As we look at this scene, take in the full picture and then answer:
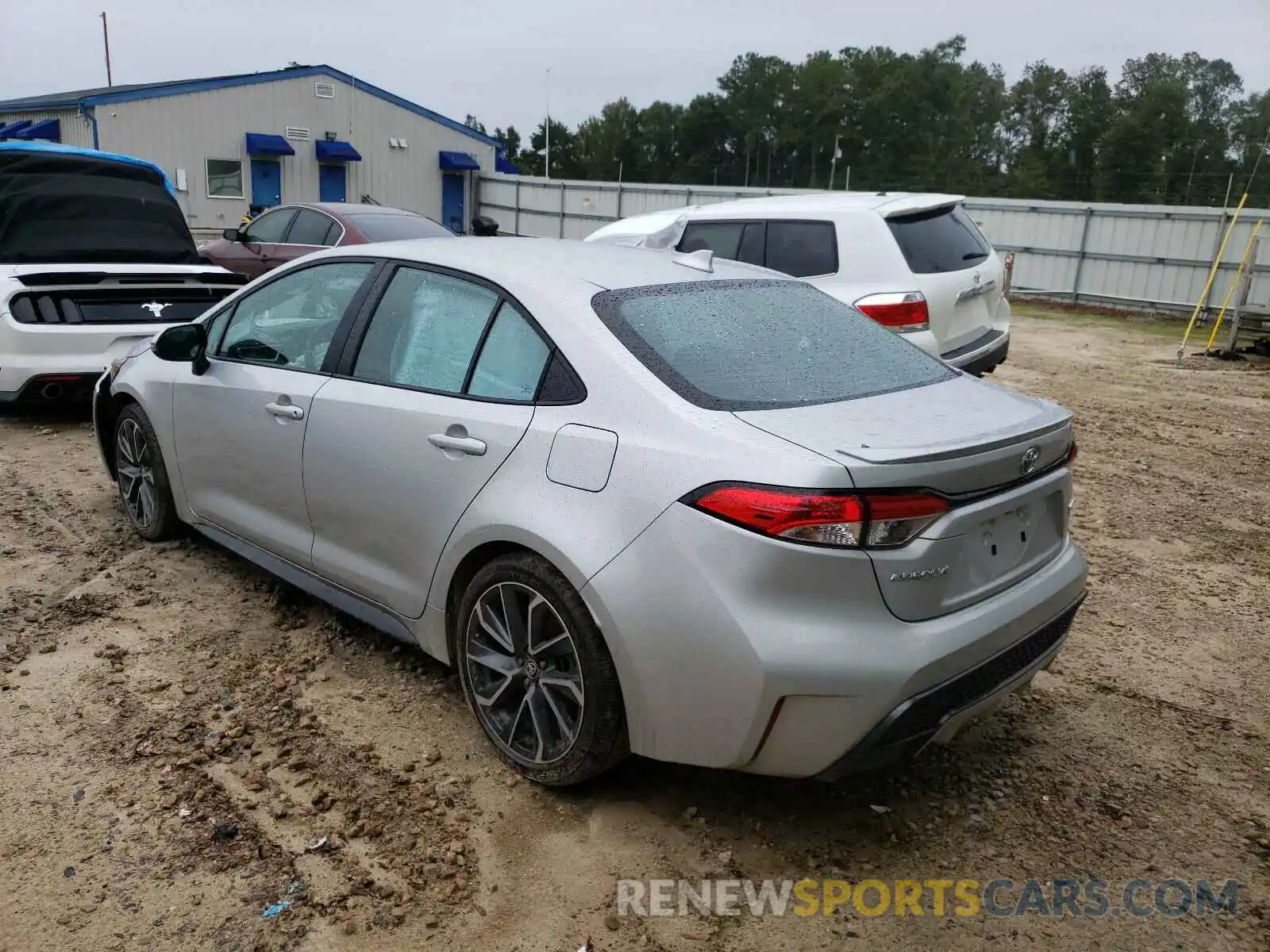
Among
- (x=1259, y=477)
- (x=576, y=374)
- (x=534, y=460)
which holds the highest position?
(x=576, y=374)

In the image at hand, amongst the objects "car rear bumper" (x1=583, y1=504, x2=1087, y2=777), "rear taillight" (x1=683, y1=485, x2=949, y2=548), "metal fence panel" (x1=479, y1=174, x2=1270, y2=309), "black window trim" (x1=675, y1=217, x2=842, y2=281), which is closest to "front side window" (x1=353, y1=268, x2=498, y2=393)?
"car rear bumper" (x1=583, y1=504, x2=1087, y2=777)

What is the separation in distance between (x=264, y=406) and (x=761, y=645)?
2387 mm

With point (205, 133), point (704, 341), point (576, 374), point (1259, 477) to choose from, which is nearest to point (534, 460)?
point (576, 374)

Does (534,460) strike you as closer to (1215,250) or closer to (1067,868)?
(1067,868)

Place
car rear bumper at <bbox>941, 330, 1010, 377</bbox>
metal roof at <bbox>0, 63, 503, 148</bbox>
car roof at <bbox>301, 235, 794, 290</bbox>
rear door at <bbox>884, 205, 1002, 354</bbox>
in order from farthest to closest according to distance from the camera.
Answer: metal roof at <bbox>0, 63, 503, 148</bbox>, car rear bumper at <bbox>941, 330, 1010, 377</bbox>, rear door at <bbox>884, 205, 1002, 354</bbox>, car roof at <bbox>301, 235, 794, 290</bbox>

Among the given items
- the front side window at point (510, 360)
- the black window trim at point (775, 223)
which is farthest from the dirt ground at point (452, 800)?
the black window trim at point (775, 223)

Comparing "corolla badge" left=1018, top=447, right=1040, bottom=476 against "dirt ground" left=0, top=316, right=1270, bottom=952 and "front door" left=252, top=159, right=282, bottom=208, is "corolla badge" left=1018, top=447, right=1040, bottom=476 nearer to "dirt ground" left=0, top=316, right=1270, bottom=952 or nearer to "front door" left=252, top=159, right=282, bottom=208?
"dirt ground" left=0, top=316, right=1270, bottom=952

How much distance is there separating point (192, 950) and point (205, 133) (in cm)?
2901

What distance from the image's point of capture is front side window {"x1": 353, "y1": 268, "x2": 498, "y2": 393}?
3.37 metres

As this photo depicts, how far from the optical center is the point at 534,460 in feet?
9.68

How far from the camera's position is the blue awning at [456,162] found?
104 feet

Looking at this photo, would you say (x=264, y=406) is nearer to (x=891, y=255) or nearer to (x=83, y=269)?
(x=83, y=269)

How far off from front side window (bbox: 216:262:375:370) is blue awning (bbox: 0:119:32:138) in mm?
27787

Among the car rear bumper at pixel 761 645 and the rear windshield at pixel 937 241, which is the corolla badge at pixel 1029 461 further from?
the rear windshield at pixel 937 241
